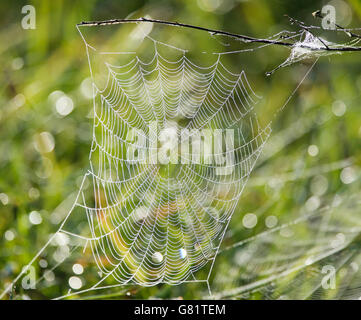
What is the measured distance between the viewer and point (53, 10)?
53.6 inches

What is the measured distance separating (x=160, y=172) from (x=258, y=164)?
257 mm

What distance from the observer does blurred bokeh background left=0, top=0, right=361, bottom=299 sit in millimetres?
1152

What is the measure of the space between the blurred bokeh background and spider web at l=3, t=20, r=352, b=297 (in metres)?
0.04

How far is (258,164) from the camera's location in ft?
4.36

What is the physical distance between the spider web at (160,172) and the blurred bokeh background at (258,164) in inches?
1.5

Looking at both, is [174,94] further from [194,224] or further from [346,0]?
[346,0]
